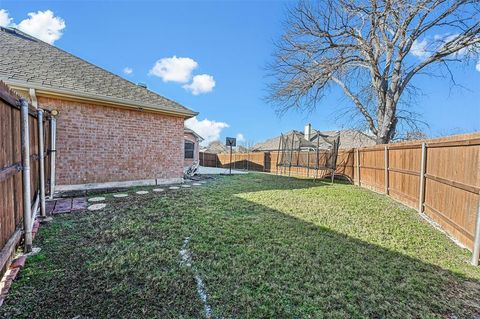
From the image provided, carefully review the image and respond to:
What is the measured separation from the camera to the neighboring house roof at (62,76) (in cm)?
564

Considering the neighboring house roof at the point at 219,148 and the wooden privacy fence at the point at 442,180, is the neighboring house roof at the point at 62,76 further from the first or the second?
the neighboring house roof at the point at 219,148

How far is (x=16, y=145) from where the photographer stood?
8.23 feet

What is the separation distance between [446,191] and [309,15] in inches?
421

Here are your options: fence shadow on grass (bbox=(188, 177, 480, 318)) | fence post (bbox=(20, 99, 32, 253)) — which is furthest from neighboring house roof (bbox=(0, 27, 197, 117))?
fence shadow on grass (bbox=(188, 177, 480, 318))

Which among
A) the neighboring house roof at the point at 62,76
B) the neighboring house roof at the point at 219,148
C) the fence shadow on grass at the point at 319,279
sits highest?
the neighboring house roof at the point at 62,76

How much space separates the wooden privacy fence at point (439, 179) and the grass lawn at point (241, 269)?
1.26 ft

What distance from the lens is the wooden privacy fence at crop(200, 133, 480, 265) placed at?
11.3 ft

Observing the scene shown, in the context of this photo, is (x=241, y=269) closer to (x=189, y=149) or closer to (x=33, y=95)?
(x=33, y=95)

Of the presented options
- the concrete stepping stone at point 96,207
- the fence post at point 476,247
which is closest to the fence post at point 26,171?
the concrete stepping stone at point 96,207

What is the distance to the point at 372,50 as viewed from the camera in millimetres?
11703

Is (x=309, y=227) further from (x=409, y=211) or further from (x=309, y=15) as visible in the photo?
(x=309, y=15)

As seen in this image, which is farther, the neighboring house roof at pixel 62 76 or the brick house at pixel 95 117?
the brick house at pixel 95 117

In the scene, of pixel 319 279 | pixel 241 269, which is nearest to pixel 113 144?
pixel 241 269

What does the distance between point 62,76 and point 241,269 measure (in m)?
7.17
